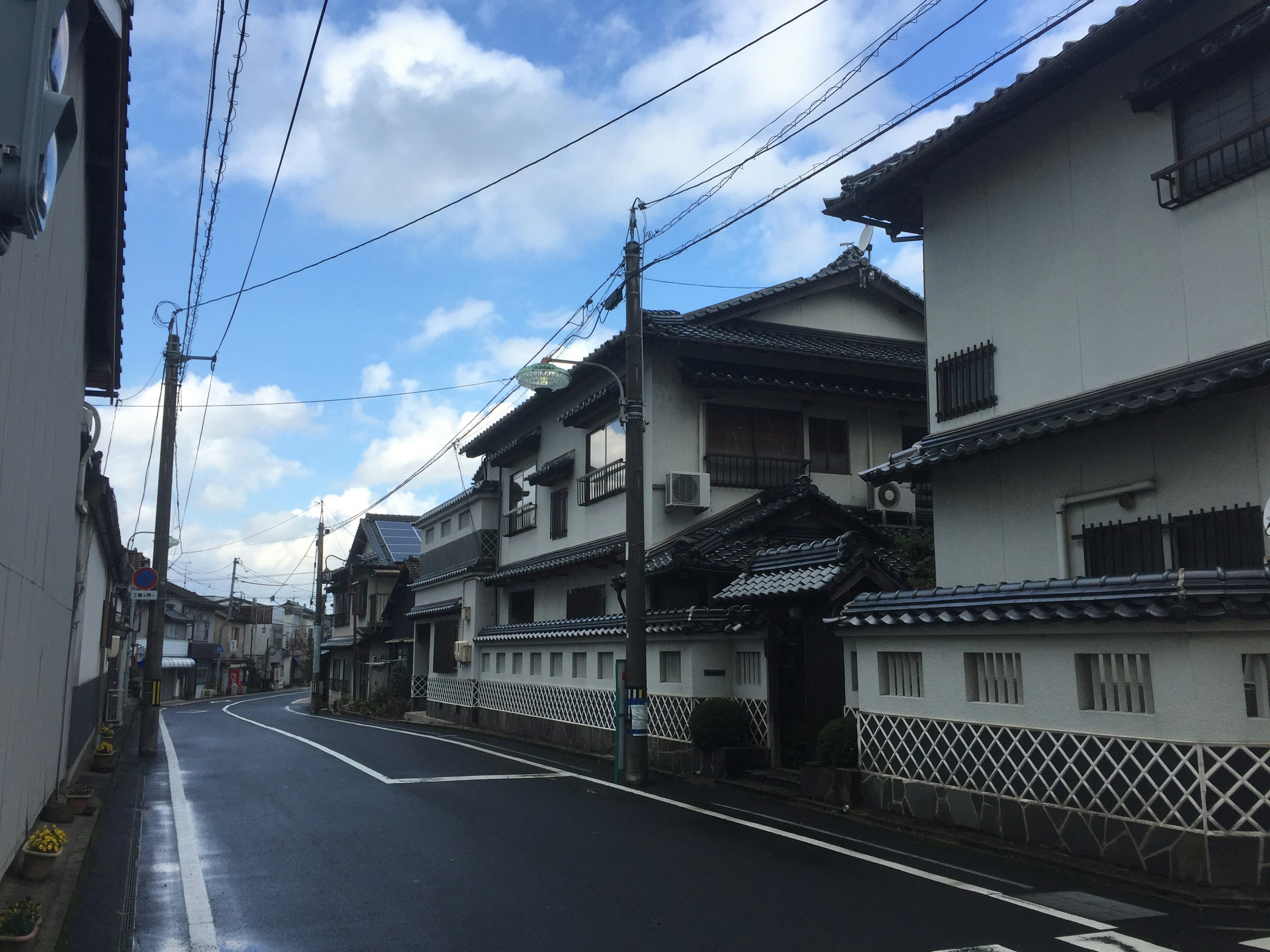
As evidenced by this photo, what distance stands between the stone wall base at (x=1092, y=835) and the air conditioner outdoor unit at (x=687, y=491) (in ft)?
29.6

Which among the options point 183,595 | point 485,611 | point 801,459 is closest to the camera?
point 801,459

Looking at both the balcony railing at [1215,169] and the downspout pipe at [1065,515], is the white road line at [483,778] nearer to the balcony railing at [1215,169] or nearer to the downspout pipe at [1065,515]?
the downspout pipe at [1065,515]

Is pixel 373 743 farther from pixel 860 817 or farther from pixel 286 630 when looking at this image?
pixel 286 630

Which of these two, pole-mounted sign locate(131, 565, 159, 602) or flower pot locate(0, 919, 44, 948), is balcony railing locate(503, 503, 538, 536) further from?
flower pot locate(0, 919, 44, 948)


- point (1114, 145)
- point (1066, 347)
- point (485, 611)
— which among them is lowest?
point (485, 611)

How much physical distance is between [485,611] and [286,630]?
94.3 metres

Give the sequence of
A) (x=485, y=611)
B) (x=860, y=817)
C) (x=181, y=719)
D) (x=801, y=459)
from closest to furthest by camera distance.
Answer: (x=860, y=817)
(x=801, y=459)
(x=485, y=611)
(x=181, y=719)

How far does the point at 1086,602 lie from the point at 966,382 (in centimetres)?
535

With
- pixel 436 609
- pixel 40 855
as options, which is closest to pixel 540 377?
pixel 40 855

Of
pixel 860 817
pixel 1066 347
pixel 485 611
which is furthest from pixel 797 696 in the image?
pixel 485 611

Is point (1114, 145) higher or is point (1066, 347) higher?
point (1114, 145)

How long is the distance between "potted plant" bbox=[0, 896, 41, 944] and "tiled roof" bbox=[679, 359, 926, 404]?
16.5 meters

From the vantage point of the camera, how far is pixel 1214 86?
11.0 m

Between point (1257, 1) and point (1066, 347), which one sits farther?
point (1066, 347)
